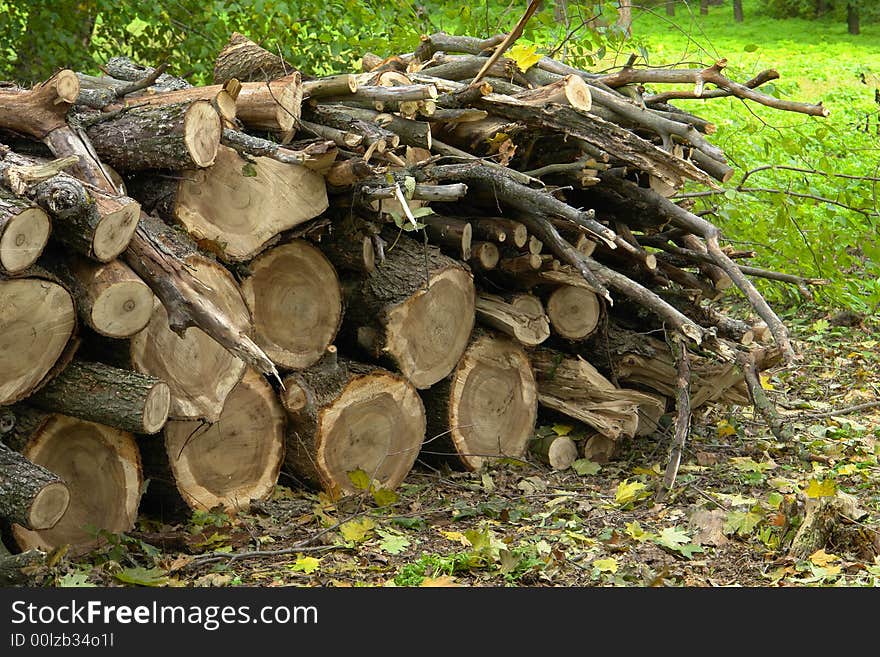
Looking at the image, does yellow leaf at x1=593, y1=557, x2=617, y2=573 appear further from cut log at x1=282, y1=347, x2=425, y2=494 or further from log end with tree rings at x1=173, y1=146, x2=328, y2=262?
log end with tree rings at x1=173, y1=146, x2=328, y2=262

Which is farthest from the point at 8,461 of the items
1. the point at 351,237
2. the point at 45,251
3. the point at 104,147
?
the point at 351,237

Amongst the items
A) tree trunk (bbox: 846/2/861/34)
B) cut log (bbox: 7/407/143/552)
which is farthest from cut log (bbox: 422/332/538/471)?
tree trunk (bbox: 846/2/861/34)

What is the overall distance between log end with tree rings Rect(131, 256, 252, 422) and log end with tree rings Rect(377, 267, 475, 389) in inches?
29.4

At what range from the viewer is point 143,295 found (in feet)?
11.4

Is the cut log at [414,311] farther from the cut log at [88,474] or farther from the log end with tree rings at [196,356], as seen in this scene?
the cut log at [88,474]

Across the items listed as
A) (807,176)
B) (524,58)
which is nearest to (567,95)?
(524,58)

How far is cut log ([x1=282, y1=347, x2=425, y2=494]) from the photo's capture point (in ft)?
14.0

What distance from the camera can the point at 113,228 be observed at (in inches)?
133

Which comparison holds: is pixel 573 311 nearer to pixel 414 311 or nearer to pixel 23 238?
pixel 414 311

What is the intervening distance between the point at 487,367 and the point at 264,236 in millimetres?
1336

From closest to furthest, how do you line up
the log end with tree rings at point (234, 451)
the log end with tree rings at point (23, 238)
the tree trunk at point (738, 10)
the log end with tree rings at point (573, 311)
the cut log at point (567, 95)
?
1. the log end with tree rings at point (23, 238)
2. the log end with tree rings at point (234, 451)
3. the cut log at point (567, 95)
4. the log end with tree rings at point (573, 311)
5. the tree trunk at point (738, 10)

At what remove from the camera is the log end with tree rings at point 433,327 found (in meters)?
4.45

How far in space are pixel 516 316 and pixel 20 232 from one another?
91.1 inches

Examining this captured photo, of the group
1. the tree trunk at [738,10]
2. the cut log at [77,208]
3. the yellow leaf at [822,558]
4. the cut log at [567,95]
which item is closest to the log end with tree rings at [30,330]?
the cut log at [77,208]
